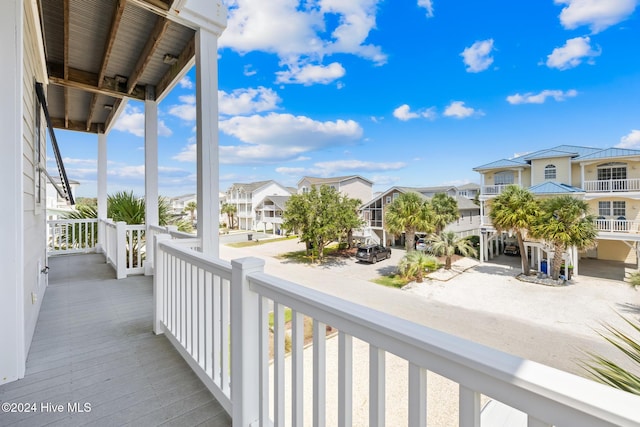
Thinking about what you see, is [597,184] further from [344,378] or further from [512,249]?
[344,378]

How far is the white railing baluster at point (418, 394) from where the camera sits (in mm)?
628

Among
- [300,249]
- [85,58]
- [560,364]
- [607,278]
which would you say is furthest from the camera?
[300,249]

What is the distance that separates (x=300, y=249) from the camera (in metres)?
18.1

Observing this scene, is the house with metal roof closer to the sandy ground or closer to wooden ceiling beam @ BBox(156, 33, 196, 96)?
the sandy ground

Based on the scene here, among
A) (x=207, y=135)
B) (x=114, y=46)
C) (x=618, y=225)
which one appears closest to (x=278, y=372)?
(x=207, y=135)

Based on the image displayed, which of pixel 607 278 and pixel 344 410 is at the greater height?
pixel 344 410

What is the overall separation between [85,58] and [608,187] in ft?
51.9

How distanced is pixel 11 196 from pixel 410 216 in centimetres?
1405

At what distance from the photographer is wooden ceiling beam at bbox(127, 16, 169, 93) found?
2.78 m

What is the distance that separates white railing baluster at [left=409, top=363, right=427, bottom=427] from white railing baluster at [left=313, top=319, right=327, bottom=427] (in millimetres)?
315

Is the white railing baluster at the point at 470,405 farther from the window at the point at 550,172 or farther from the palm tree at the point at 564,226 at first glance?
the window at the point at 550,172

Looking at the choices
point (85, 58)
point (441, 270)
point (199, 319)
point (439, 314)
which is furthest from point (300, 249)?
point (199, 319)

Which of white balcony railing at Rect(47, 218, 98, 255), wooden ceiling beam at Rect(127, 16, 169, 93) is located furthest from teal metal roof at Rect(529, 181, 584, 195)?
white balcony railing at Rect(47, 218, 98, 255)

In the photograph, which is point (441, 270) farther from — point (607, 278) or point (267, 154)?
point (267, 154)
